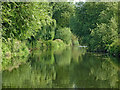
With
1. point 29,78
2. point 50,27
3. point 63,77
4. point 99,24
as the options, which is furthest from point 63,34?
point 29,78

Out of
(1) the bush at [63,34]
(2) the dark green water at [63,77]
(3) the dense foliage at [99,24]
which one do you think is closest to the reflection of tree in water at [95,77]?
(2) the dark green water at [63,77]

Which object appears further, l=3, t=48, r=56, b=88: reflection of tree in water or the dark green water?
l=3, t=48, r=56, b=88: reflection of tree in water

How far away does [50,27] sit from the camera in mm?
45219

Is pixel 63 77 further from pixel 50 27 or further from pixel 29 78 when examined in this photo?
pixel 50 27

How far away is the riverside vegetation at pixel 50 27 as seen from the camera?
12227 millimetres

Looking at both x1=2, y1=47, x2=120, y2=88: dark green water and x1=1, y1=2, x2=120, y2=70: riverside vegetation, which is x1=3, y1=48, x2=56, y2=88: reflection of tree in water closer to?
x1=2, y1=47, x2=120, y2=88: dark green water

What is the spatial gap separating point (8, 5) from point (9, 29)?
4.37ft

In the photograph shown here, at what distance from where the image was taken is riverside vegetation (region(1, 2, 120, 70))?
40.1ft

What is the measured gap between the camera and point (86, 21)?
37062 millimetres

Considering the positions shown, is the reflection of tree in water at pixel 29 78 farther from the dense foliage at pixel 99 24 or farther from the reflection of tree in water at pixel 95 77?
the dense foliage at pixel 99 24

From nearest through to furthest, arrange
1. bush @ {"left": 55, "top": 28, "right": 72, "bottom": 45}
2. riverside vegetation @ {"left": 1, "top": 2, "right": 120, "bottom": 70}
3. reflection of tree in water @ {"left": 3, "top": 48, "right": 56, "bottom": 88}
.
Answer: reflection of tree in water @ {"left": 3, "top": 48, "right": 56, "bottom": 88}, riverside vegetation @ {"left": 1, "top": 2, "right": 120, "bottom": 70}, bush @ {"left": 55, "top": 28, "right": 72, "bottom": 45}

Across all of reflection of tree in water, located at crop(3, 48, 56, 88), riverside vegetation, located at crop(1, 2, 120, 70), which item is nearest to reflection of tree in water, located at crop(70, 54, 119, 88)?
reflection of tree in water, located at crop(3, 48, 56, 88)

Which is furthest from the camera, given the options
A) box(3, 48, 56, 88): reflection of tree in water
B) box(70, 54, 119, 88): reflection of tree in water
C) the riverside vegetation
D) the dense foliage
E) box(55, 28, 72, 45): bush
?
box(55, 28, 72, 45): bush

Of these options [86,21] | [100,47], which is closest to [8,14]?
[100,47]
